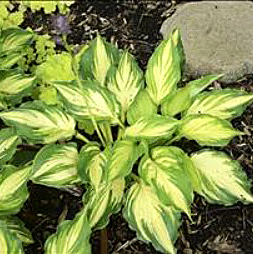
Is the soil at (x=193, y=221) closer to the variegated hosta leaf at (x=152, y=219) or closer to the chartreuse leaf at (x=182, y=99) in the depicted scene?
the variegated hosta leaf at (x=152, y=219)

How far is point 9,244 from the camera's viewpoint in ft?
6.29

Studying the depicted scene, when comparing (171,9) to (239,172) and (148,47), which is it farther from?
(239,172)

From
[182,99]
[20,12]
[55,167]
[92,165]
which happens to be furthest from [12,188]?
[20,12]

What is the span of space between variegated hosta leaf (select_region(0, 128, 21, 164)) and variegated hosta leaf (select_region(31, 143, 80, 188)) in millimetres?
102

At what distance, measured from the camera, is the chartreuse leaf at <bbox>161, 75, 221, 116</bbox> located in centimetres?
212

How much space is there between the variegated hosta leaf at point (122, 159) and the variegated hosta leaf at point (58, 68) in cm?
52

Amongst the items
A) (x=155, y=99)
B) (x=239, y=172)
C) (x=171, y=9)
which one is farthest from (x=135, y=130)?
(x=171, y=9)

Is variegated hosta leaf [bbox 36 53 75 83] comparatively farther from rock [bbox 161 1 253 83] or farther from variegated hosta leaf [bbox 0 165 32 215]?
rock [bbox 161 1 253 83]

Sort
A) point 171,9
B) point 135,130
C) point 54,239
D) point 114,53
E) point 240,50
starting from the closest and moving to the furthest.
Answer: point 54,239
point 135,130
point 114,53
point 240,50
point 171,9

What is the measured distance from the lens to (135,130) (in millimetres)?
2074

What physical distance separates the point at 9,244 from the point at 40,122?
0.44m

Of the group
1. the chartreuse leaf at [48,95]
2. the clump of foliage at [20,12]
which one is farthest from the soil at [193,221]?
the clump of foliage at [20,12]

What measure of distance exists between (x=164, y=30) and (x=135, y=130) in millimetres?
1017

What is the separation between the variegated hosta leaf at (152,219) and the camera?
2004 millimetres
